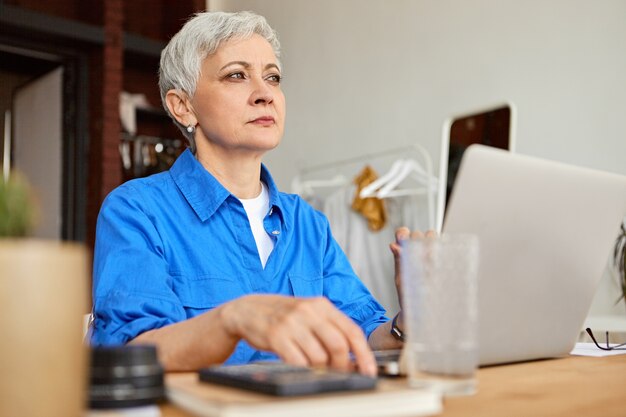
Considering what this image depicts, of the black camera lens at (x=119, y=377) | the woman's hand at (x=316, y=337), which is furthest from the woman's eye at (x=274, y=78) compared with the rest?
the black camera lens at (x=119, y=377)

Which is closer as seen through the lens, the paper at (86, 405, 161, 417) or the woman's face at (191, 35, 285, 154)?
the paper at (86, 405, 161, 417)

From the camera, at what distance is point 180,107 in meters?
1.91

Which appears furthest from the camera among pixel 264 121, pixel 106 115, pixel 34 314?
pixel 106 115

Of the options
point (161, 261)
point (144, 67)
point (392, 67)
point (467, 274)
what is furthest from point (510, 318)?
point (144, 67)

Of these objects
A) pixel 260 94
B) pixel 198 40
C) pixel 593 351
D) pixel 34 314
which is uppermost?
pixel 198 40

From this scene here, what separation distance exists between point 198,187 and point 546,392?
0.94 metres

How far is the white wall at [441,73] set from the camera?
300 centimetres

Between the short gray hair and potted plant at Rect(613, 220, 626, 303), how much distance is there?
150cm

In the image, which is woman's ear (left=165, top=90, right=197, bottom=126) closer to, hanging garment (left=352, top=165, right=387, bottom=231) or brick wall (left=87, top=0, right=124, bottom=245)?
hanging garment (left=352, top=165, right=387, bottom=231)

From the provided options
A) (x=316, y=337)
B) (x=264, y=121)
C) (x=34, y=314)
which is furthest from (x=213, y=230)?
(x=34, y=314)

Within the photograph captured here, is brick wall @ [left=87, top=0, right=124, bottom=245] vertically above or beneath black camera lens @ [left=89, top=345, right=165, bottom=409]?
above

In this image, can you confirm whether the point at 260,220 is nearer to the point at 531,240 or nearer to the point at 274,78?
the point at 274,78

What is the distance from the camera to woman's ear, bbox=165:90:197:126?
74.4 inches

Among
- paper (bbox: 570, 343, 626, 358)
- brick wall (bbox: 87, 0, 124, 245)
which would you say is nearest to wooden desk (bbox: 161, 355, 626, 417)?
paper (bbox: 570, 343, 626, 358)
